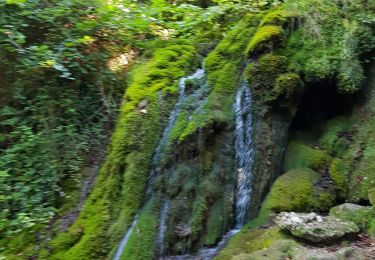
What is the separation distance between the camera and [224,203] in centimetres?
→ 452

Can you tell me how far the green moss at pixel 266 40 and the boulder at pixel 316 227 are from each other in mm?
2608

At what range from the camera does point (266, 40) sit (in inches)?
206

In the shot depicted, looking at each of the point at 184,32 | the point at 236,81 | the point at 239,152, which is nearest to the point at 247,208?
the point at 239,152

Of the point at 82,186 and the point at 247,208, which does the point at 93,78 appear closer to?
the point at 82,186

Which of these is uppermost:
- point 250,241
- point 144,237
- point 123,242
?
point 250,241

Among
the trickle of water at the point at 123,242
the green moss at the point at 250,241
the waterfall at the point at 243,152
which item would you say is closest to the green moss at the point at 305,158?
the waterfall at the point at 243,152

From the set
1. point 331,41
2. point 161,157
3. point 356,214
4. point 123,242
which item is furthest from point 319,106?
point 123,242

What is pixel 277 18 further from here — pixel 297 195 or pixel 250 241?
pixel 250 241

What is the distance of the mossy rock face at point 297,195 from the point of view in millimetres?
4391

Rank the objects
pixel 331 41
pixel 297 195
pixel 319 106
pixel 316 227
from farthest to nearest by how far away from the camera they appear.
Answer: pixel 319 106
pixel 331 41
pixel 297 195
pixel 316 227

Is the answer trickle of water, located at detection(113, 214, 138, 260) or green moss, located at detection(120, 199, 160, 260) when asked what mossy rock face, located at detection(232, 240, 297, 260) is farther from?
trickle of water, located at detection(113, 214, 138, 260)

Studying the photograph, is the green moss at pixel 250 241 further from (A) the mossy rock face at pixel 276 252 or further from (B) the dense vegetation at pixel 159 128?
(A) the mossy rock face at pixel 276 252

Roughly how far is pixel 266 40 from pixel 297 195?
2302 mm

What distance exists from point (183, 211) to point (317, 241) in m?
1.61
